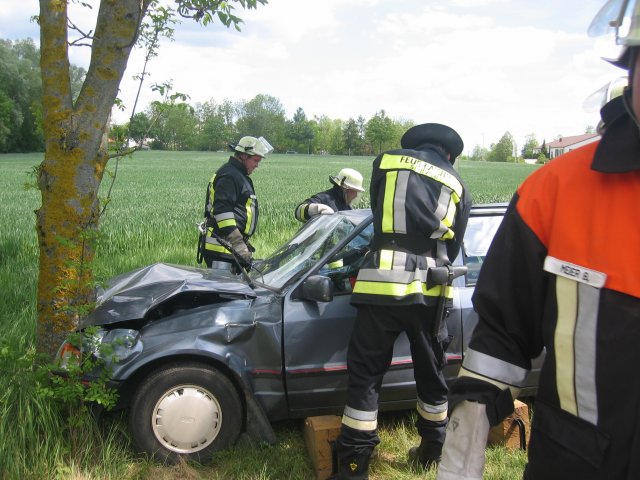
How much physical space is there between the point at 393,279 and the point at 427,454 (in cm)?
108

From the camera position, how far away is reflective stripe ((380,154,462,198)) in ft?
9.84

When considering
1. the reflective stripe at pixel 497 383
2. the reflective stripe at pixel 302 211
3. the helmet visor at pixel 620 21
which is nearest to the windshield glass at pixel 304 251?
the reflective stripe at pixel 302 211

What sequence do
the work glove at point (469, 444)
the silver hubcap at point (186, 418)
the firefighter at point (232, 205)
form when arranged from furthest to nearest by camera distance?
the firefighter at point (232, 205), the silver hubcap at point (186, 418), the work glove at point (469, 444)

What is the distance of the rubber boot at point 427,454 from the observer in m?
3.26

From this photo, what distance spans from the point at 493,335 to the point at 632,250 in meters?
0.39

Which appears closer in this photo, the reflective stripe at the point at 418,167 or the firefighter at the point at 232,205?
the reflective stripe at the point at 418,167

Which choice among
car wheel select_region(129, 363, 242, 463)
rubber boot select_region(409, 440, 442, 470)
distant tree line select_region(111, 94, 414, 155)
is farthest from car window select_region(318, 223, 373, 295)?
distant tree line select_region(111, 94, 414, 155)

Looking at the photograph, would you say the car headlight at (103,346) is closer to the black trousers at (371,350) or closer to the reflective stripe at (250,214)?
the black trousers at (371,350)

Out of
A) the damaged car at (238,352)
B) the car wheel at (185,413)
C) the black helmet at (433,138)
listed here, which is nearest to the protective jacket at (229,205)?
the damaged car at (238,352)

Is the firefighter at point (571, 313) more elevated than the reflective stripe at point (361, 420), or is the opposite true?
the firefighter at point (571, 313)

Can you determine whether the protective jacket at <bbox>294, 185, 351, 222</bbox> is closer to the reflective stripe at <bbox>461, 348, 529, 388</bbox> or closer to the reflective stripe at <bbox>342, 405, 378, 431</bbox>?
the reflective stripe at <bbox>342, 405, 378, 431</bbox>

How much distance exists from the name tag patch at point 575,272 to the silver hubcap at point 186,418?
7.79 ft

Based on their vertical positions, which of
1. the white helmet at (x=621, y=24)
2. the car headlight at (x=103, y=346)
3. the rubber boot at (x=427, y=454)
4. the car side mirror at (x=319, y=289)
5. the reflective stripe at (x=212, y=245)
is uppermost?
the white helmet at (x=621, y=24)

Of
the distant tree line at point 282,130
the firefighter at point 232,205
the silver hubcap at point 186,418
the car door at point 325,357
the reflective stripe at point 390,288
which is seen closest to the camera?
the reflective stripe at point 390,288
